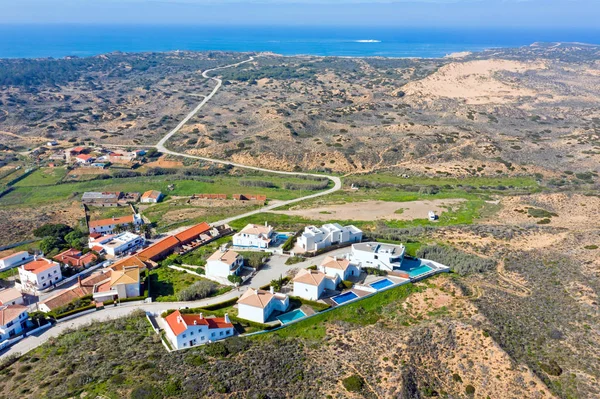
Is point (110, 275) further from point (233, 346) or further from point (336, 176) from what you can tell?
point (336, 176)

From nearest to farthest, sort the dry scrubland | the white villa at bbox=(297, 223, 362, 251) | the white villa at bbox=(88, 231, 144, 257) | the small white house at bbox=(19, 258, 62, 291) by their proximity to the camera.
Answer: the dry scrubland, the small white house at bbox=(19, 258, 62, 291), the white villa at bbox=(297, 223, 362, 251), the white villa at bbox=(88, 231, 144, 257)

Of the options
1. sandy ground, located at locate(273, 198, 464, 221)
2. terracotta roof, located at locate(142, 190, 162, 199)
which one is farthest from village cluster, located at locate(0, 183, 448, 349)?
terracotta roof, located at locate(142, 190, 162, 199)

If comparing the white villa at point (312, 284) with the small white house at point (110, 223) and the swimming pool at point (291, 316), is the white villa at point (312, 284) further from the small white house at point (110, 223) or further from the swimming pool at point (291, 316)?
the small white house at point (110, 223)

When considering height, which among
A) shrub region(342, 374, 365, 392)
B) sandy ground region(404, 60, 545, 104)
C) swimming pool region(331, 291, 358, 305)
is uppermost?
sandy ground region(404, 60, 545, 104)

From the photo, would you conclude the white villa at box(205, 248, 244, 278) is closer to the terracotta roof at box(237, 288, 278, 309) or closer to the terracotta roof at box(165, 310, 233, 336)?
the terracotta roof at box(237, 288, 278, 309)

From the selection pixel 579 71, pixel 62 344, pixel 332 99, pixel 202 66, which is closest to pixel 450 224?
pixel 62 344

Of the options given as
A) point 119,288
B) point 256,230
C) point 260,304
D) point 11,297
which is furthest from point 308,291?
point 11,297

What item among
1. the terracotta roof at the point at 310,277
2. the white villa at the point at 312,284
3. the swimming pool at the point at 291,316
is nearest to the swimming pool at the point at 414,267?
the white villa at the point at 312,284

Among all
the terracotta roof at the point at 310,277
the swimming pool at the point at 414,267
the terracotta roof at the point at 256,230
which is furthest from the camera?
the terracotta roof at the point at 256,230
